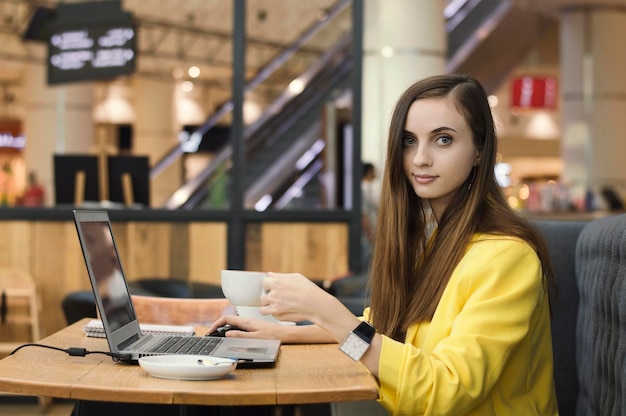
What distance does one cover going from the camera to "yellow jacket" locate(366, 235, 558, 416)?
1873mm

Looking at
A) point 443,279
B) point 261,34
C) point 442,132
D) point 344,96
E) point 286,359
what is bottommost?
point 286,359

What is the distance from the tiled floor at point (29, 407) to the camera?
558 centimetres

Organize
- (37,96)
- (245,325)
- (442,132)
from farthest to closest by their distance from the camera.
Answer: (37,96)
(245,325)
(442,132)

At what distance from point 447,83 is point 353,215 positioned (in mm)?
4466

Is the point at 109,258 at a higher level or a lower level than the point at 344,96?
lower

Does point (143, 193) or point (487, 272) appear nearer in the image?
point (487, 272)

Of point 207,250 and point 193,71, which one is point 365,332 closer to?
point 207,250

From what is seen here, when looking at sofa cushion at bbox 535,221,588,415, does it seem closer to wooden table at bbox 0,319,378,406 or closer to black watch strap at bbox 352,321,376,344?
wooden table at bbox 0,319,378,406

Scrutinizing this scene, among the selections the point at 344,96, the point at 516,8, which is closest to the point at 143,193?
the point at 344,96

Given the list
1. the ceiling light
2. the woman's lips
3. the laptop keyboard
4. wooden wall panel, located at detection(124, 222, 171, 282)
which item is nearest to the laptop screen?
the laptop keyboard

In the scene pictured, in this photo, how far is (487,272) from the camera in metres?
2.00

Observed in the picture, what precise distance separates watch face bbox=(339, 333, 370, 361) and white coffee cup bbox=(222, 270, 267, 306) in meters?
0.40

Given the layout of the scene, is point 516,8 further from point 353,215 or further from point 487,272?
point 487,272

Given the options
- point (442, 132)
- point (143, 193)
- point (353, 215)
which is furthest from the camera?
point (143, 193)
